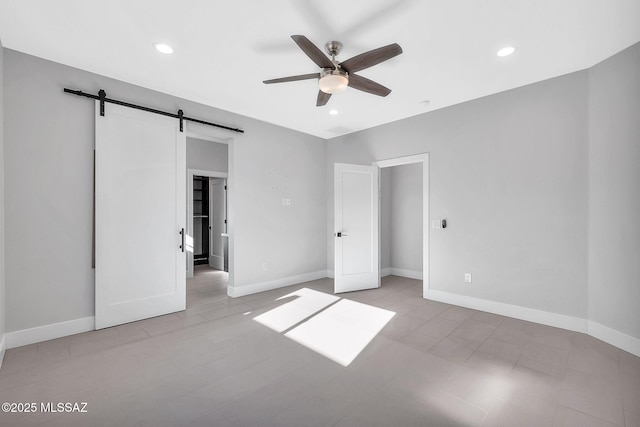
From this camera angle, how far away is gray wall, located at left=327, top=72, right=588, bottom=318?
123 inches

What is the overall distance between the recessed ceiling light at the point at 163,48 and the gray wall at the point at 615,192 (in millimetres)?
4248

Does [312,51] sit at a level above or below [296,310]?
above

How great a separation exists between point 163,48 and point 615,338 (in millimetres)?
5102

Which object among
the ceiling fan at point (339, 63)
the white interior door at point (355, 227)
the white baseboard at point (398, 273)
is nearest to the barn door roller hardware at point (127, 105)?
the ceiling fan at point (339, 63)

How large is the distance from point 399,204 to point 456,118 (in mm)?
2346

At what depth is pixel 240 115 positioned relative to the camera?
4.43 m

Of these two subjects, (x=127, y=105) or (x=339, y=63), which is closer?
→ (x=339, y=63)

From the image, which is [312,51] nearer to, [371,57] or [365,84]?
[371,57]

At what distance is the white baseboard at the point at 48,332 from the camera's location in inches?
105

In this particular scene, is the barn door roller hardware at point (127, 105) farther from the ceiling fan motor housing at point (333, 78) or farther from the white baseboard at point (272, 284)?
the white baseboard at point (272, 284)

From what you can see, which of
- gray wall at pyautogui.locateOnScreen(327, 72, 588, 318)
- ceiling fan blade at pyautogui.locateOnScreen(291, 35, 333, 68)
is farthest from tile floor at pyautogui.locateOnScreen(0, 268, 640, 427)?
ceiling fan blade at pyautogui.locateOnScreen(291, 35, 333, 68)

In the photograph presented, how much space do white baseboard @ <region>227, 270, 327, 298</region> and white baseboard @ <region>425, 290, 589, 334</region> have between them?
6.91ft

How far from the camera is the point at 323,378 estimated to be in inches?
86.8

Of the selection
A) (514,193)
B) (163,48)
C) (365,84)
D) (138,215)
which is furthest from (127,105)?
(514,193)
